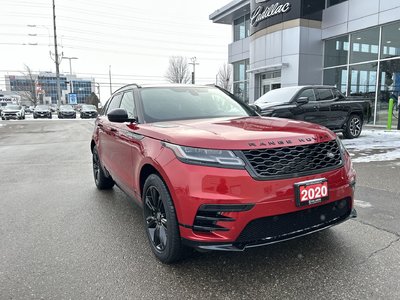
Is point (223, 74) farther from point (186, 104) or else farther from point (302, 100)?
point (186, 104)

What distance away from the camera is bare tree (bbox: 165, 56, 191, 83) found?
173ft

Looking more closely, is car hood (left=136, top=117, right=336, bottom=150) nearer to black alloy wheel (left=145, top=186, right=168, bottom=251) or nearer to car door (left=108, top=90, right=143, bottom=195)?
car door (left=108, top=90, right=143, bottom=195)

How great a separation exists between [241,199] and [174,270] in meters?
0.95

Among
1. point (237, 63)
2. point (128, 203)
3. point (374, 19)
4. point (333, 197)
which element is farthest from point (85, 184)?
point (237, 63)

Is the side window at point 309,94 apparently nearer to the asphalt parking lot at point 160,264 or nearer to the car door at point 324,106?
the car door at point 324,106

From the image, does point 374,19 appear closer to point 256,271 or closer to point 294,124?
point 294,124

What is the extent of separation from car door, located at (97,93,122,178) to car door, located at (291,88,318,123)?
583cm

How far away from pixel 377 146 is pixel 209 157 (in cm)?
839

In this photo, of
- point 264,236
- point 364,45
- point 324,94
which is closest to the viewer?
point 264,236

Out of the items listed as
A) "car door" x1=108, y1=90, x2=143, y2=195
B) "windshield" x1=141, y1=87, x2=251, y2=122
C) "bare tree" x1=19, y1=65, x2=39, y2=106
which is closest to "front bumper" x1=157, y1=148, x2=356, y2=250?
"car door" x1=108, y1=90, x2=143, y2=195

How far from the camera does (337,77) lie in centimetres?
1741

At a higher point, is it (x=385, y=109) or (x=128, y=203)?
(x=385, y=109)

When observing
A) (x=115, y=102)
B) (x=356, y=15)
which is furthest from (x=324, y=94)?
(x=356, y=15)

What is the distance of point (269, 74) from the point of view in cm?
2067
